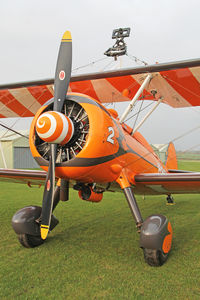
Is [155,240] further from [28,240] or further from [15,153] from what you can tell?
[15,153]

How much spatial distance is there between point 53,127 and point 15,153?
76.5 feet

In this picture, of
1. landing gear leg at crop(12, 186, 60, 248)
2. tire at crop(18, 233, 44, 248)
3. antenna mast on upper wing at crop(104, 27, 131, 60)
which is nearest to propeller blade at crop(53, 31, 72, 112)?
landing gear leg at crop(12, 186, 60, 248)

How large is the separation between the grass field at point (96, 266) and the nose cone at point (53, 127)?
157cm

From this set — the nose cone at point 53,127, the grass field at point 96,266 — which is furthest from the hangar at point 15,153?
the nose cone at point 53,127

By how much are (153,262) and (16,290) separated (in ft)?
5.43

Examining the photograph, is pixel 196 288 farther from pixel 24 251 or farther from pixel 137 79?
pixel 137 79

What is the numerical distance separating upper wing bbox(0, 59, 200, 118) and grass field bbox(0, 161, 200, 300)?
2.78 meters

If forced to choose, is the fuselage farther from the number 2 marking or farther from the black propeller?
the black propeller

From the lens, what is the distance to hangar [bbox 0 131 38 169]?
2403 cm

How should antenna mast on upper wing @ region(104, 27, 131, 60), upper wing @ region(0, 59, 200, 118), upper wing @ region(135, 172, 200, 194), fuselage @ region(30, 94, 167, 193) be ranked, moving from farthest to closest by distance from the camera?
antenna mast on upper wing @ region(104, 27, 131, 60), upper wing @ region(0, 59, 200, 118), upper wing @ region(135, 172, 200, 194), fuselage @ region(30, 94, 167, 193)

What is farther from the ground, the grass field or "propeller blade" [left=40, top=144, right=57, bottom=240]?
"propeller blade" [left=40, top=144, right=57, bottom=240]

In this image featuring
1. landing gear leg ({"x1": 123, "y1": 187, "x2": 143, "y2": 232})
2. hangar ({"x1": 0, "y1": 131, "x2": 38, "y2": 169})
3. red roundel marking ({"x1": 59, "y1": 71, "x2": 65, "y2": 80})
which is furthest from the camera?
hangar ({"x1": 0, "y1": 131, "x2": 38, "y2": 169})

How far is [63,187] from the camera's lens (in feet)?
11.4

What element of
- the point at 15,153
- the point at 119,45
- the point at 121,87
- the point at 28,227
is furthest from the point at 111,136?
the point at 15,153
